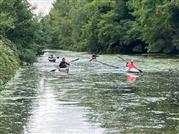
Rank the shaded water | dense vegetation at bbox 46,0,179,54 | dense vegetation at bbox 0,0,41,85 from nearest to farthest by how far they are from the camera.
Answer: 1. the shaded water
2. dense vegetation at bbox 0,0,41,85
3. dense vegetation at bbox 46,0,179,54

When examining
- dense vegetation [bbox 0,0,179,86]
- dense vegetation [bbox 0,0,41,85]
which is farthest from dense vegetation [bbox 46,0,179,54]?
dense vegetation [bbox 0,0,41,85]

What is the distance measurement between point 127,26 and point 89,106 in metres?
79.8

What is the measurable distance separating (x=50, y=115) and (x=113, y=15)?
83.4 metres

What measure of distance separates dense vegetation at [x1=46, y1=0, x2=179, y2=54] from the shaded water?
48713 millimetres

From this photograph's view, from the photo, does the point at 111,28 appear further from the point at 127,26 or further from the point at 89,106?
the point at 89,106

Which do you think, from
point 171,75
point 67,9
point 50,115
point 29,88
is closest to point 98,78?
point 171,75

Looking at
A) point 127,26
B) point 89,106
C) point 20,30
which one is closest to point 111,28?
point 127,26

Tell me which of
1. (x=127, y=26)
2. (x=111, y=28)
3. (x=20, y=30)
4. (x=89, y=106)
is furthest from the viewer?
(x=111, y=28)

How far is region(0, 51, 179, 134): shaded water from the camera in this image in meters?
20.2

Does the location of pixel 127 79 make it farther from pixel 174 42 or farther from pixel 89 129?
pixel 174 42

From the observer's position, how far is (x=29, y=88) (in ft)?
113

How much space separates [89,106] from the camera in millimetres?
26156

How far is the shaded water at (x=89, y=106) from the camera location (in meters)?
20.2

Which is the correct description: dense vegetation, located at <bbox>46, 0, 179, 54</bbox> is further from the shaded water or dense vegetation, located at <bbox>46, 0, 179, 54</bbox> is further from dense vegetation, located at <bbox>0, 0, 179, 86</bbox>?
the shaded water
